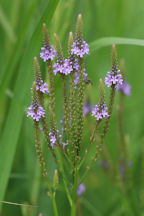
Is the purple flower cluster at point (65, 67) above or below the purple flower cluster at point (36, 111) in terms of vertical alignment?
above

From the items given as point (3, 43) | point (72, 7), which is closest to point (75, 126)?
point (72, 7)

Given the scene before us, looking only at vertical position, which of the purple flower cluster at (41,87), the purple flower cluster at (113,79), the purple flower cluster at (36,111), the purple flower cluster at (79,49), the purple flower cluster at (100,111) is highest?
the purple flower cluster at (79,49)

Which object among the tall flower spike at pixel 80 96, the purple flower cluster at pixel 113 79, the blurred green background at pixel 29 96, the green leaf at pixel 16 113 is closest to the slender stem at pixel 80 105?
the tall flower spike at pixel 80 96

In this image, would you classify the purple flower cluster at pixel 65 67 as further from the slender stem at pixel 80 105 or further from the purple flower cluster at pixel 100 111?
the purple flower cluster at pixel 100 111

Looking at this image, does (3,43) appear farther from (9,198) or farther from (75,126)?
(75,126)

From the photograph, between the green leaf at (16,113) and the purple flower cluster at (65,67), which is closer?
the purple flower cluster at (65,67)

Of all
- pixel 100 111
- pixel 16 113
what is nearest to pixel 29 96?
pixel 16 113

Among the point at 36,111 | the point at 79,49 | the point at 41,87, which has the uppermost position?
the point at 79,49

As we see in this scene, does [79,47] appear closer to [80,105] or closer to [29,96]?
[80,105]
